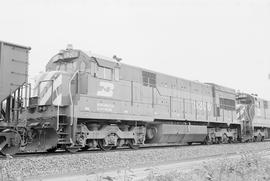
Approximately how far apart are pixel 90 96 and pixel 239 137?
13904 mm

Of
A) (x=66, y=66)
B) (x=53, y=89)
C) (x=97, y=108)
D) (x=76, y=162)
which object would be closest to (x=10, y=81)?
(x=53, y=89)

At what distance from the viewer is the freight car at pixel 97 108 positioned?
33.9ft

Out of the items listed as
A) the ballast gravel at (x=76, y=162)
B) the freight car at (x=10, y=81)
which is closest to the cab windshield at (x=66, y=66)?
the freight car at (x=10, y=81)

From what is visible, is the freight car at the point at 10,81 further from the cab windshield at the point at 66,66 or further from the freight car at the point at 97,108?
the cab windshield at the point at 66,66

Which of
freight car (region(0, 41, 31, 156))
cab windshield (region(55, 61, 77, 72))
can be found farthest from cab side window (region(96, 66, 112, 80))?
freight car (region(0, 41, 31, 156))

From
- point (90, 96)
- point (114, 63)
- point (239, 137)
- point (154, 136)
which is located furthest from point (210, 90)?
point (90, 96)

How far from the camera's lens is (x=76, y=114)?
1045 centimetres

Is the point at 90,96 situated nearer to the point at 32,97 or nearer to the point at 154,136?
the point at 32,97

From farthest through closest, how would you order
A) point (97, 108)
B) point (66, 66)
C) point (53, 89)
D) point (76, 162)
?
point (66, 66) < point (97, 108) < point (53, 89) < point (76, 162)

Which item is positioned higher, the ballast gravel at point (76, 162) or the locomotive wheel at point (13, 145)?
the locomotive wheel at point (13, 145)

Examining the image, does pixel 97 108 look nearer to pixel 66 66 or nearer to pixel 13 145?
pixel 66 66

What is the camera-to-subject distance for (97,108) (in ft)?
36.7

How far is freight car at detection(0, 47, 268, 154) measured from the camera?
33.9ft

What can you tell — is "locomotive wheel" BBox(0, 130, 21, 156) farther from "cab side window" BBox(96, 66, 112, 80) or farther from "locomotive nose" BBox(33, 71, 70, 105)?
"cab side window" BBox(96, 66, 112, 80)
